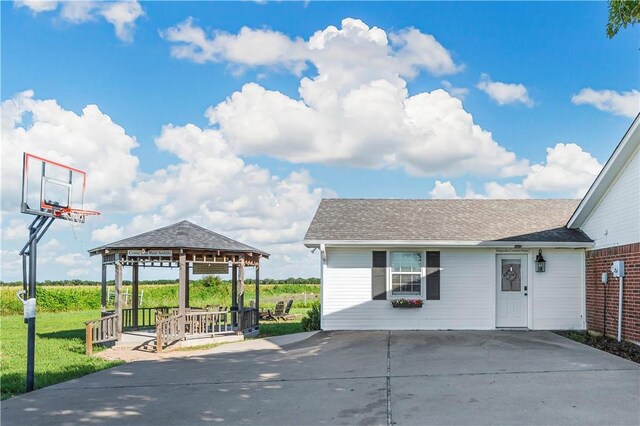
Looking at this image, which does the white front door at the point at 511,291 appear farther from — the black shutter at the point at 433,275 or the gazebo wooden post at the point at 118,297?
the gazebo wooden post at the point at 118,297

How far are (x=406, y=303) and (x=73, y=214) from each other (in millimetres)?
8337

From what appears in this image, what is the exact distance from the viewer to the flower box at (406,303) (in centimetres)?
1549

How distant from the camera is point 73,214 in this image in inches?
469

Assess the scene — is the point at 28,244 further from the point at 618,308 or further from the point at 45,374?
the point at 618,308

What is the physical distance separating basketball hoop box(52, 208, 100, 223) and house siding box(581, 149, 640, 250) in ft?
38.1

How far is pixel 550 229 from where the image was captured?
16.2 m

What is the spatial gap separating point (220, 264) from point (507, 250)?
7.82 metres

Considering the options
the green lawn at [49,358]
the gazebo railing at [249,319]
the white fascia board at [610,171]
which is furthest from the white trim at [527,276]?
the gazebo railing at [249,319]

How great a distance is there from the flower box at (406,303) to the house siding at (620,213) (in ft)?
15.3

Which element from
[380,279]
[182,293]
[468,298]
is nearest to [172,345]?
[182,293]

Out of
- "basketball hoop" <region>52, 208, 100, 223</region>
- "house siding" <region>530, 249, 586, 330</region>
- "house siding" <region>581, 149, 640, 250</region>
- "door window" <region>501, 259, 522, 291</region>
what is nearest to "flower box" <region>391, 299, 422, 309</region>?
"door window" <region>501, 259, 522, 291</region>

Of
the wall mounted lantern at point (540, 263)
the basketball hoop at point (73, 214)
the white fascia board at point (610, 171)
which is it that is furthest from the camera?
the wall mounted lantern at point (540, 263)

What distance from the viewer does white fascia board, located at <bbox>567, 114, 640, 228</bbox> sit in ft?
40.0

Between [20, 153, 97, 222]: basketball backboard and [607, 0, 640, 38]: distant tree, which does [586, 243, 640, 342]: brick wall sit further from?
[20, 153, 97, 222]: basketball backboard
